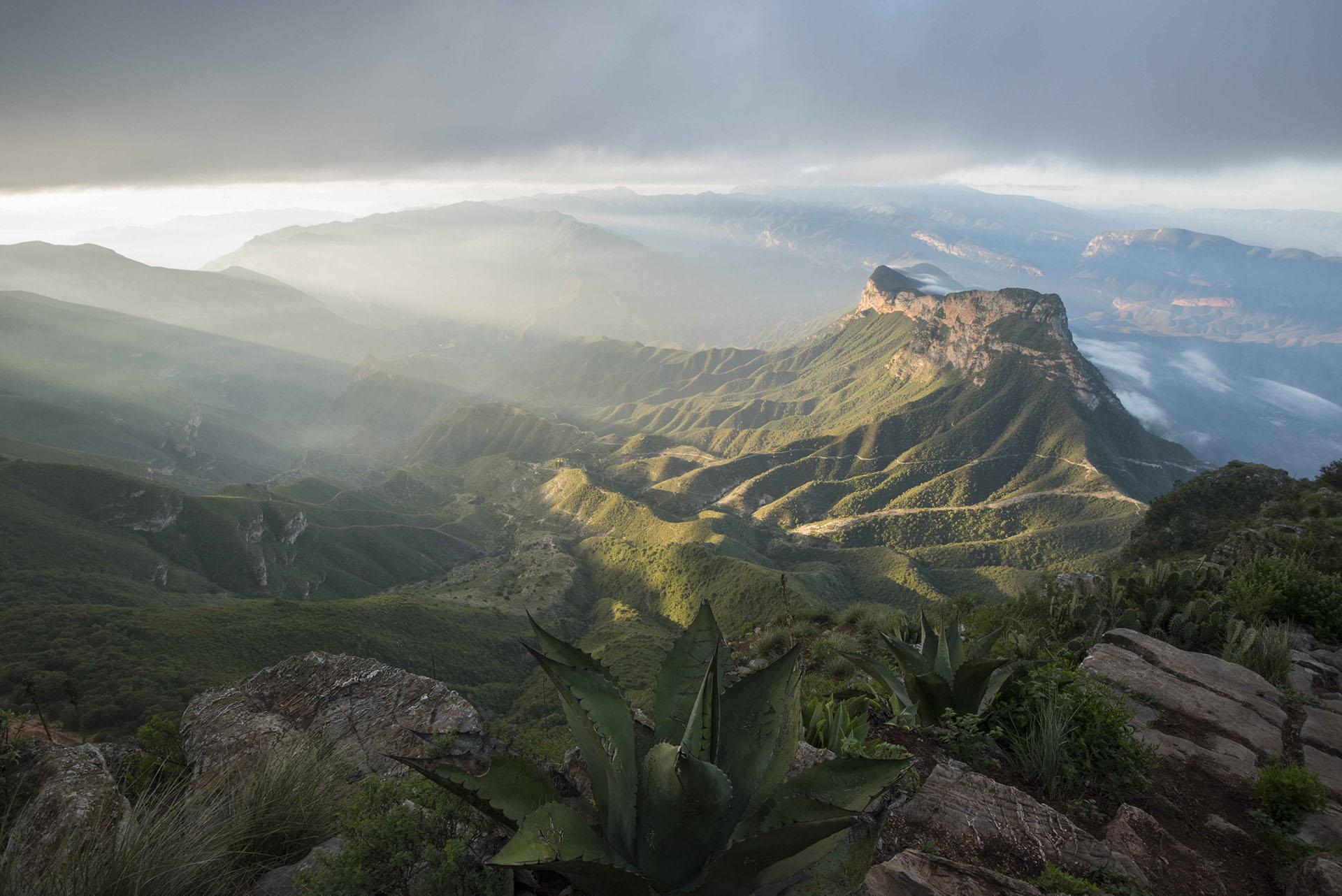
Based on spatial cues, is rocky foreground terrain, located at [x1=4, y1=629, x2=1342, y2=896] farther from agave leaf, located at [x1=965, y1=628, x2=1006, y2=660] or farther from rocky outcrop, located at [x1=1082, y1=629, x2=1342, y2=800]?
agave leaf, located at [x1=965, y1=628, x2=1006, y2=660]

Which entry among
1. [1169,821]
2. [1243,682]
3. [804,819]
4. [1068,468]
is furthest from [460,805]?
[1068,468]

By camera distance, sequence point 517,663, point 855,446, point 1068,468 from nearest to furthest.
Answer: point 517,663 → point 1068,468 → point 855,446

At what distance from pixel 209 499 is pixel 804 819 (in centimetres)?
11273

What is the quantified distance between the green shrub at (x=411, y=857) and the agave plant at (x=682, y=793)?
0.34m

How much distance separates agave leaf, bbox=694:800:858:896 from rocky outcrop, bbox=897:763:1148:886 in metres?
→ 2.26

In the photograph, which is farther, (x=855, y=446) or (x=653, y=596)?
(x=855, y=446)

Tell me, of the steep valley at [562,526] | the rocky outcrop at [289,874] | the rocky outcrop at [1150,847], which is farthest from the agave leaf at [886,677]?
the rocky outcrop at [289,874]

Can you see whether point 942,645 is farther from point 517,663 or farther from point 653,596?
point 653,596

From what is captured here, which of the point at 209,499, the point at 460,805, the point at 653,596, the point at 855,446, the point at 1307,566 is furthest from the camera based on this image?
the point at 855,446

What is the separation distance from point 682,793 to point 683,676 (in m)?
1.00

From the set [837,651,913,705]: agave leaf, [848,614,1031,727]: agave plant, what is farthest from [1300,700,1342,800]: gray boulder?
[837,651,913,705]: agave leaf

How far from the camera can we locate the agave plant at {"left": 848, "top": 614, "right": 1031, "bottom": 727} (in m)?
5.49

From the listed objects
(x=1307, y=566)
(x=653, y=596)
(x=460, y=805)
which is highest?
(x=460, y=805)

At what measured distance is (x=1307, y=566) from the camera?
10.7 metres
